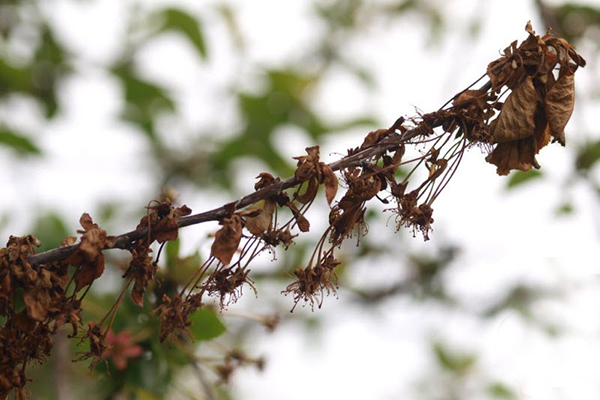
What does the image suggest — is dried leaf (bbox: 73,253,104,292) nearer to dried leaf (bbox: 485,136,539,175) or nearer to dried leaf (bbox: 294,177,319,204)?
dried leaf (bbox: 294,177,319,204)

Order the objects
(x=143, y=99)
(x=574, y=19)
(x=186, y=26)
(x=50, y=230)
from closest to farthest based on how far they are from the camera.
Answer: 1. (x=50, y=230)
2. (x=574, y=19)
3. (x=143, y=99)
4. (x=186, y=26)

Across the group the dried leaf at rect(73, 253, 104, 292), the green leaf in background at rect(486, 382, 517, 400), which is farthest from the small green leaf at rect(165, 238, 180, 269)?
the green leaf in background at rect(486, 382, 517, 400)

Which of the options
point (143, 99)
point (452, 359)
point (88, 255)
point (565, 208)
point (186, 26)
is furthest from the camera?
point (452, 359)

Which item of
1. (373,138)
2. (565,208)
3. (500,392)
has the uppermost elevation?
(565,208)

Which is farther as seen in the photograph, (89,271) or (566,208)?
(566,208)

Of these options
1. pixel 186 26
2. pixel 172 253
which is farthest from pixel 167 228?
pixel 186 26

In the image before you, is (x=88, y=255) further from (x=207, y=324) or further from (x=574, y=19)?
(x=574, y=19)

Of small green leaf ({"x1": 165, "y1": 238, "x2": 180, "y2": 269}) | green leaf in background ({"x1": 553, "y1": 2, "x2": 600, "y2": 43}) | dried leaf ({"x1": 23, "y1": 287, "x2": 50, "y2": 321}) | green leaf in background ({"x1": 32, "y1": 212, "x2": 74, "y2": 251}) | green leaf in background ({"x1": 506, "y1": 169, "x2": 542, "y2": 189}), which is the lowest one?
dried leaf ({"x1": 23, "y1": 287, "x2": 50, "y2": 321})

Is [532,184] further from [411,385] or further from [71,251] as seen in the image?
[411,385]
